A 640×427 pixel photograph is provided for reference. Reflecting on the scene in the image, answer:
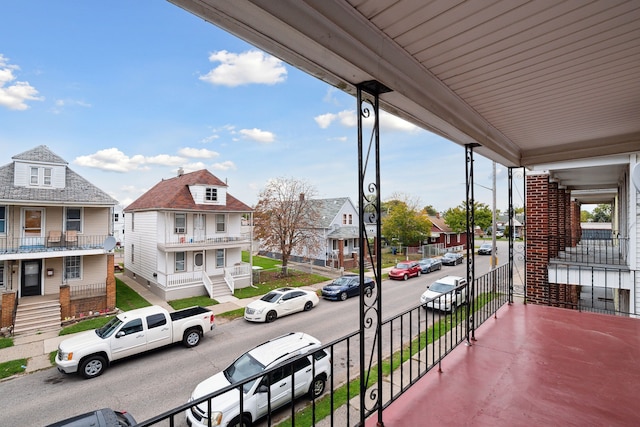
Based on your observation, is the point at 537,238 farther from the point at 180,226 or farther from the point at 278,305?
the point at 180,226

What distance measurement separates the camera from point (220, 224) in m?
13.5

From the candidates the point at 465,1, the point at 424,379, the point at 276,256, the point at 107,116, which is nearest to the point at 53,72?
the point at 107,116

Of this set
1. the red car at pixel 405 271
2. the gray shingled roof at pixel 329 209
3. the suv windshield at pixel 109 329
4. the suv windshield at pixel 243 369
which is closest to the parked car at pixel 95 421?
the suv windshield at pixel 243 369

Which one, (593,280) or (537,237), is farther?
(537,237)

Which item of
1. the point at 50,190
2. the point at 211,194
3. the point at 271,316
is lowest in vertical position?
the point at 271,316

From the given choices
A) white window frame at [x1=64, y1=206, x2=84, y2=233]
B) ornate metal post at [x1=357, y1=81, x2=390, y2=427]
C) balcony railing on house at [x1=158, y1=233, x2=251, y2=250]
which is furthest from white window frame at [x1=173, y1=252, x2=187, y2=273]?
ornate metal post at [x1=357, y1=81, x2=390, y2=427]

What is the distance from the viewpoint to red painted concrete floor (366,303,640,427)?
6.41 feet

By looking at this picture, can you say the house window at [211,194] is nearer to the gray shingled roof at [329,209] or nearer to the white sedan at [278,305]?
the white sedan at [278,305]

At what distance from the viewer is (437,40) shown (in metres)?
1.54

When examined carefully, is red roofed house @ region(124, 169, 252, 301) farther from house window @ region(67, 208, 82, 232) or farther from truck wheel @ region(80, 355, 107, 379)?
truck wheel @ region(80, 355, 107, 379)

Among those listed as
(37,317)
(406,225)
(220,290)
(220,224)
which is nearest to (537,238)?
(220,290)

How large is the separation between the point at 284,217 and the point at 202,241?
13.1 feet

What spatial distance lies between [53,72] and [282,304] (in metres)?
7.86

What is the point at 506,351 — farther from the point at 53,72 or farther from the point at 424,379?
the point at 53,72
